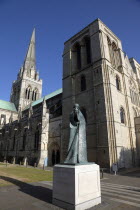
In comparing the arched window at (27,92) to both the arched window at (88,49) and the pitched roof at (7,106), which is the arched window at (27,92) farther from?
the arched window at (88,49)

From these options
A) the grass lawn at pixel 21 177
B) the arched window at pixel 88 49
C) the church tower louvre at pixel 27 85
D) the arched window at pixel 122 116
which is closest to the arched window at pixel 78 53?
the arched window at pixel 88 49

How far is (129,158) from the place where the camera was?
18.9 metres

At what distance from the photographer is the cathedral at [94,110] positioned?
1792 centimetres

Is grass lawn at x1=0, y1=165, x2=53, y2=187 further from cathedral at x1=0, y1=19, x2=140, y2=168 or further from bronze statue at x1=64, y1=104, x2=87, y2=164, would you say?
cathedral at x1=0, y1=19, x2=140, y2=168

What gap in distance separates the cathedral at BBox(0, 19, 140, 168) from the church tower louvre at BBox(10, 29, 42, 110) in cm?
1903

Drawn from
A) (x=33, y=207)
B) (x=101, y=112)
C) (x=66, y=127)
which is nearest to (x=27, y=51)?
(x=66, y=127)

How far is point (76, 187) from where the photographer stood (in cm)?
467

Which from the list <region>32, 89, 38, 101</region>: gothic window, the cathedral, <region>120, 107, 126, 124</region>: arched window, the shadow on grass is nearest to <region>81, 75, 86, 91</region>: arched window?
the cathedral

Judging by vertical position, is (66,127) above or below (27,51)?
below

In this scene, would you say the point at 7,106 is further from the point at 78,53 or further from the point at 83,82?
Result: the point at 83,82

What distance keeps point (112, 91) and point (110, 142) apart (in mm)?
7146

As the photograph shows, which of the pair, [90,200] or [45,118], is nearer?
[90,200]

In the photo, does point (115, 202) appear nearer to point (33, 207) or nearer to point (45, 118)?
point (33, 207)

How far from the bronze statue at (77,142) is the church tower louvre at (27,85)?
4656cm
